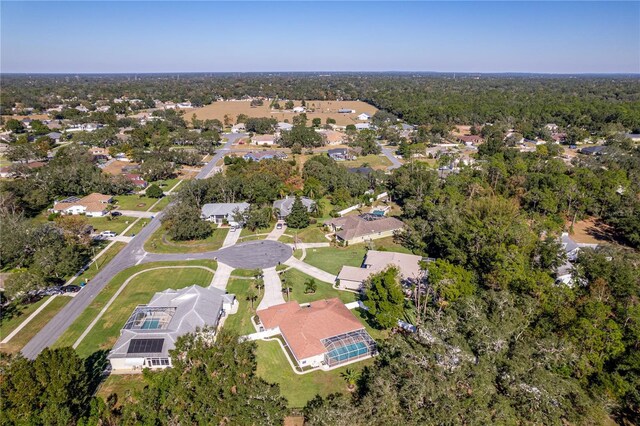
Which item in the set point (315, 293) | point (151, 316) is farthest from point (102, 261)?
point (315, 293)

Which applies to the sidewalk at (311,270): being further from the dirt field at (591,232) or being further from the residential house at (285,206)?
the dirt field at (591,232)

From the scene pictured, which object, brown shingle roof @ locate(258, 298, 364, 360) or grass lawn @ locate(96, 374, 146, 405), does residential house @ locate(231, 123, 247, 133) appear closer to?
brown shingle roof @ locate(258, 298, 364, 360)

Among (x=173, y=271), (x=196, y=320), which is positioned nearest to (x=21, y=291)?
(x=173, y=271)

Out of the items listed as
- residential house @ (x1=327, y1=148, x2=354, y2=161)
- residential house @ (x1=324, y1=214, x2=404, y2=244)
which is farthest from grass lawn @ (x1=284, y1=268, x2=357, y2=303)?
residential house @ (x1=327, y1=148, x2=354, y2=161)

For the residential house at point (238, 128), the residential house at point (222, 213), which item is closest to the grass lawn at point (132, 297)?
the residential house at point (222, 213)

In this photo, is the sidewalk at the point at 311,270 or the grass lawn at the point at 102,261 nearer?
the grass lawn at the point at 102,261

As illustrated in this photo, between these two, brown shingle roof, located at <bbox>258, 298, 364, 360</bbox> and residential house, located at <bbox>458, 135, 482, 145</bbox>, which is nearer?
brown shingle roof, located at <bbox>258, 298, 364, 360</bbox>
